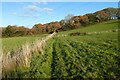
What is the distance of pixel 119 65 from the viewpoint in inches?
417

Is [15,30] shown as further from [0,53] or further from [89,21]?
[0,53]

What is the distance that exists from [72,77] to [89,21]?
126m

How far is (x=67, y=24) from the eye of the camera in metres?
137

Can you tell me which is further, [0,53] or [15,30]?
[15,30]


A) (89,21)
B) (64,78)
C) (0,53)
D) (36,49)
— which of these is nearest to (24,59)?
(0,53)

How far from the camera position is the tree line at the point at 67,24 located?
4468 inches

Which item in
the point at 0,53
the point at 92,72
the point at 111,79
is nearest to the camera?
the point at 111,79

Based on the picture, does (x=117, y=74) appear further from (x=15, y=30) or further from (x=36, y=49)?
(x=15, y=30)

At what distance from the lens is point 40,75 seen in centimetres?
990

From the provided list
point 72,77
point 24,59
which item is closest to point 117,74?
point 72,77

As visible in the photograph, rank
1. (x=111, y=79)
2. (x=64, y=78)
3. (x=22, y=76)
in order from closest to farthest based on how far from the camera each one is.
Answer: (x=111, y=79)
(x=64, y=78)
(x=22, y=76)

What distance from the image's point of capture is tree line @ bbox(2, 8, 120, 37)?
11347 centimetres

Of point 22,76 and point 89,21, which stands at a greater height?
point 89,21

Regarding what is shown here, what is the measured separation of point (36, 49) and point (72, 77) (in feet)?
37.2
